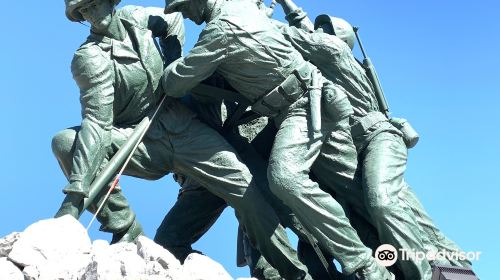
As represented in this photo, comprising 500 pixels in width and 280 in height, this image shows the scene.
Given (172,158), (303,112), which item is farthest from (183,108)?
(303,112)

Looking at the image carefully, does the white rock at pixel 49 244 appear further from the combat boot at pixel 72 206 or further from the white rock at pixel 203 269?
the white rock at pixel 203 269

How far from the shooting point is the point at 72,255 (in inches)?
282

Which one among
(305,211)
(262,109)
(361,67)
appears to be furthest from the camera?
(361,67)

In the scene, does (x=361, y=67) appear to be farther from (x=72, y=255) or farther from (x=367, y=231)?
(x=72, y=255)

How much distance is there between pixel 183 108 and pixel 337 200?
171 centimetres

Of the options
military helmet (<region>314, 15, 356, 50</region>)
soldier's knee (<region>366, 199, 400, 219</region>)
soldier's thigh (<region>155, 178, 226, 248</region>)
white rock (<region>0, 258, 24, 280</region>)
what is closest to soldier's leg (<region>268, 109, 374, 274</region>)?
soldier's knee (<region>366, 199, 400, 219</region>)

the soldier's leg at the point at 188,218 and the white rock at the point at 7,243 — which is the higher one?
the soldier's leg at the point at 188,218

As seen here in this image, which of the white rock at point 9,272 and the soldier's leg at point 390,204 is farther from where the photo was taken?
the soldier's leg at point 390,204

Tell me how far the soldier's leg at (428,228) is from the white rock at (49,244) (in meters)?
3.19

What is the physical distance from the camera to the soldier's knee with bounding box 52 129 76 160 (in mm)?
8586

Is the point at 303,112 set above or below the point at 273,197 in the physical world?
above

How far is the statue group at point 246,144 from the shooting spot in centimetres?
846

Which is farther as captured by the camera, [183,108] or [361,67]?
[361,67]

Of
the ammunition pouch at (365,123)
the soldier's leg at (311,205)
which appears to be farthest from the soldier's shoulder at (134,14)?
the ammunition pouch at (365,123)
